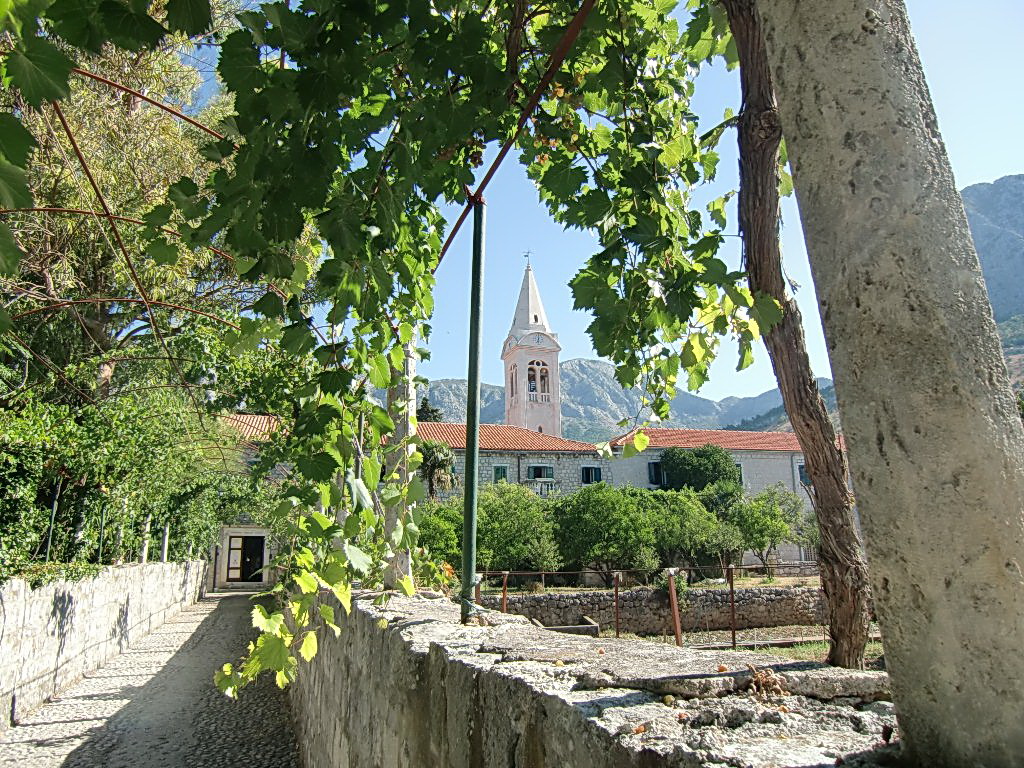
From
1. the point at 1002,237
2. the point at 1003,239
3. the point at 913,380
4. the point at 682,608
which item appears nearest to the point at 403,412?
the point at 913,380

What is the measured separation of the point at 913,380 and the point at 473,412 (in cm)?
223

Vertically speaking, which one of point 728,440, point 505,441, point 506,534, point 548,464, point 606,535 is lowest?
point 606,535

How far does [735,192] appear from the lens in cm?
223

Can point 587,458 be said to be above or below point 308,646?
above

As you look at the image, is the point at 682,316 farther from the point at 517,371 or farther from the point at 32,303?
the point at 517,371

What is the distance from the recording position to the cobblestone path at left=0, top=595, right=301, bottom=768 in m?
5.26

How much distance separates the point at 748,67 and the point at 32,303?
7.68 meters

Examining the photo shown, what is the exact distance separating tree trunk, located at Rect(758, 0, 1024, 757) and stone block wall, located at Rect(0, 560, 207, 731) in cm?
737

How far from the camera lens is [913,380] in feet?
2.48

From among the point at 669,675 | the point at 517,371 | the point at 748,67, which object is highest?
the point at 517,371

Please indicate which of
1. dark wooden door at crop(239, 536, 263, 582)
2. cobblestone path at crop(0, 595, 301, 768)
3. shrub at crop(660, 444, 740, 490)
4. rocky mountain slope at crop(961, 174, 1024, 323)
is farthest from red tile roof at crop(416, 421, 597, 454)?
rocky mountain slope at crop(961, 174, 1024, 323)

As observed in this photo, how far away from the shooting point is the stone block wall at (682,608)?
1797cm

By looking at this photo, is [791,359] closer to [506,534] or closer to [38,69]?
[38,69]

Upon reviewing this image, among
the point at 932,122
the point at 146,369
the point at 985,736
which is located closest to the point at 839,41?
the point at 932,122
